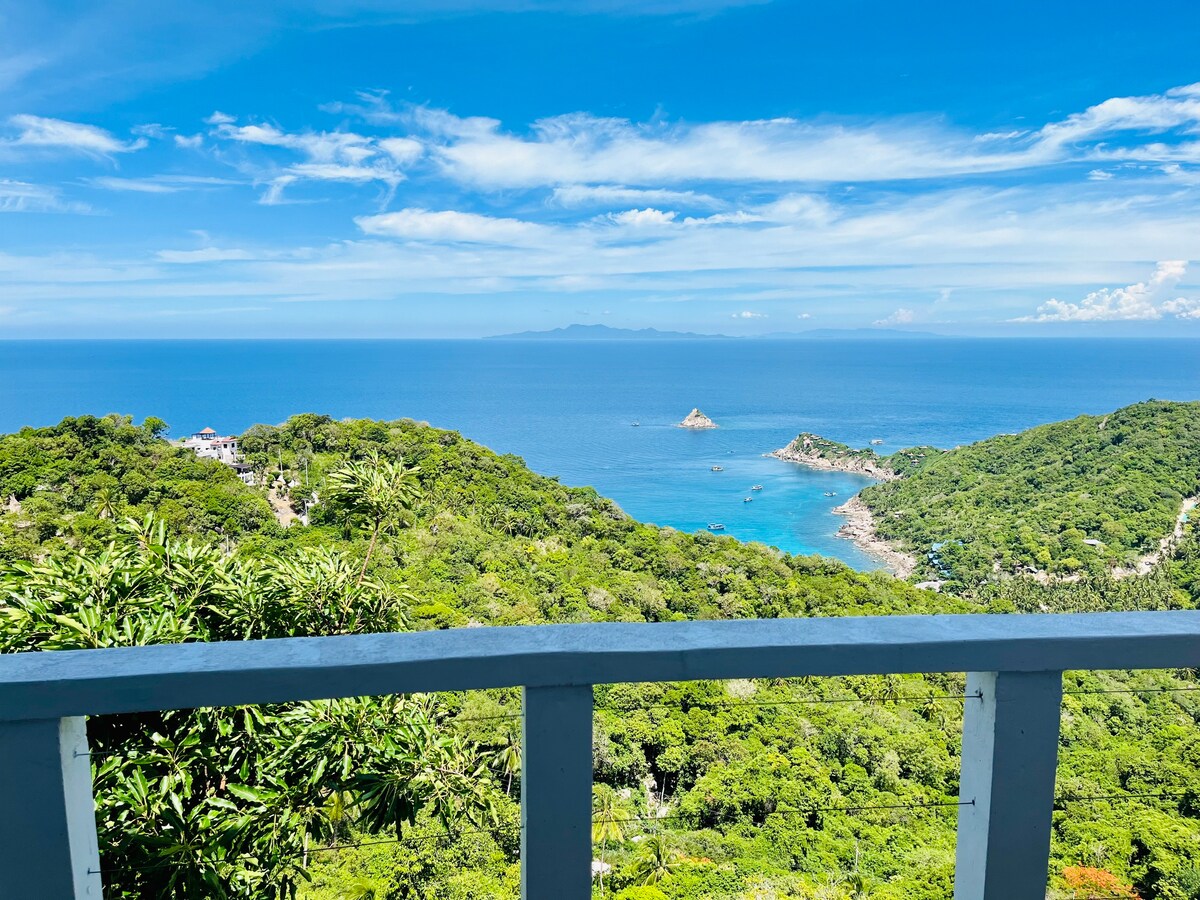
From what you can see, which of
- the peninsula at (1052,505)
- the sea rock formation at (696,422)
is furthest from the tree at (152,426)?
the sea rock formation at (696,422)

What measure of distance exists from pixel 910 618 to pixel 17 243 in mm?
95111

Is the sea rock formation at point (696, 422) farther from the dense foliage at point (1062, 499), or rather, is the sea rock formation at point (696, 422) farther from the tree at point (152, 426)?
the tree at point (152, 426)

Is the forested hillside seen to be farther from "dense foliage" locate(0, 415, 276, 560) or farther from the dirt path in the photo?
the dirt path

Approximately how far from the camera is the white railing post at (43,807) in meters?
0.75

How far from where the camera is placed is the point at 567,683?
31.7 inches

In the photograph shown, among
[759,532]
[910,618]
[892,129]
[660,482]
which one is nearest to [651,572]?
[910,618]

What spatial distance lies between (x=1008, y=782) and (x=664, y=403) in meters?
106

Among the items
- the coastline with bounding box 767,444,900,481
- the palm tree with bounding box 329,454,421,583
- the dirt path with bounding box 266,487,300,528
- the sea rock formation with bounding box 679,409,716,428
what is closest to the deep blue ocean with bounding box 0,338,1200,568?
the sea rock formation with bounding box 679,409,716,428

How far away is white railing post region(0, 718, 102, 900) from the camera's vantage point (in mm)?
749

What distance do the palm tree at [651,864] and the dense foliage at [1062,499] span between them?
112 feet

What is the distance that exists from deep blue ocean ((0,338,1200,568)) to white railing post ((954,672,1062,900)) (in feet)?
141

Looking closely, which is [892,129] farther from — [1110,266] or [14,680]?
[14,680]

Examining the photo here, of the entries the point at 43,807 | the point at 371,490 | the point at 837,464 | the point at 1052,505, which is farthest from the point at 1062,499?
the point at 43,807

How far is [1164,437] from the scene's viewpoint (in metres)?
37.1
